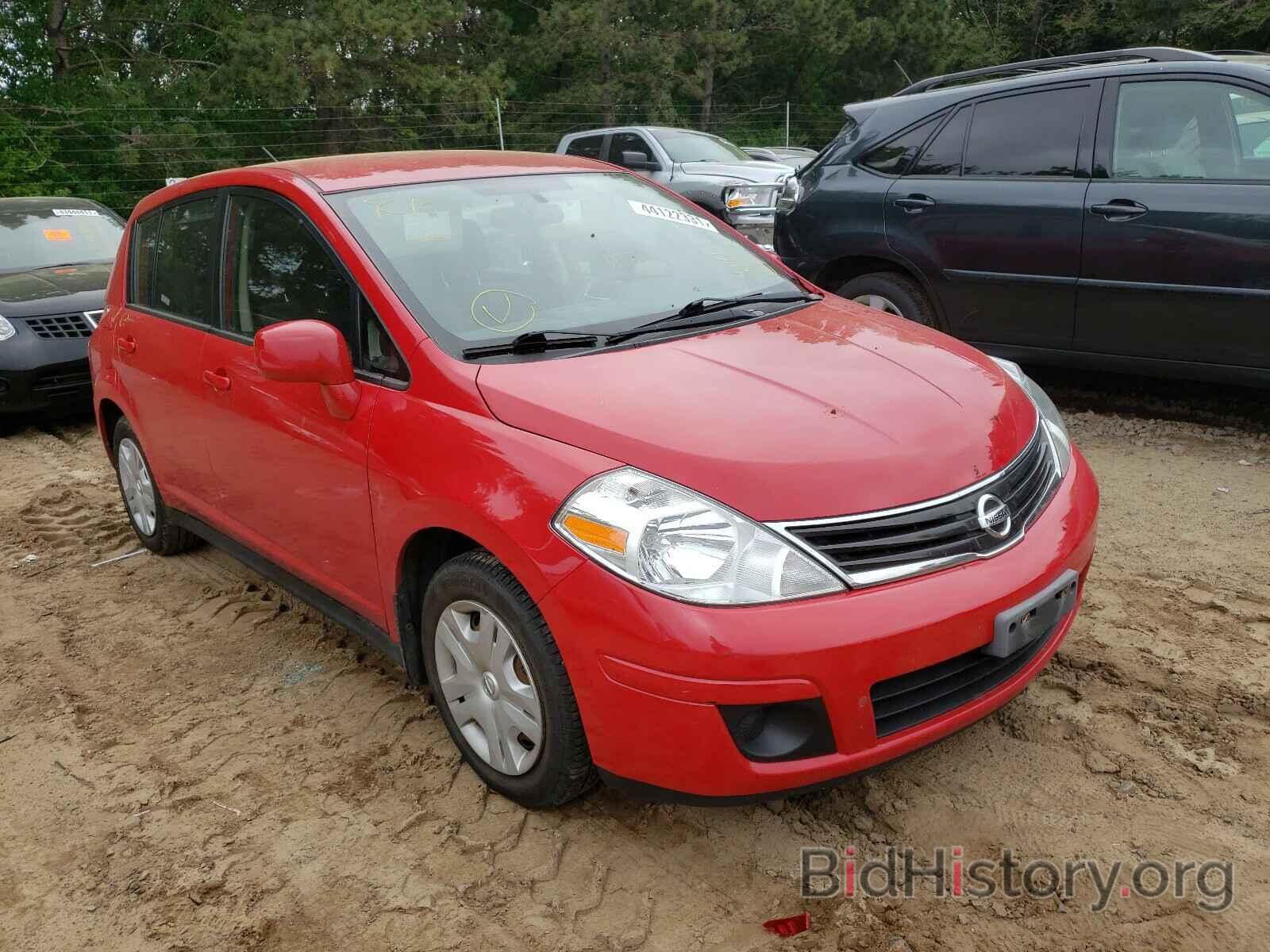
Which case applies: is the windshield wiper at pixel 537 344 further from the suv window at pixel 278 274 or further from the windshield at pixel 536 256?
the suv window at pixel 278 274

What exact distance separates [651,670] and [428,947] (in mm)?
793

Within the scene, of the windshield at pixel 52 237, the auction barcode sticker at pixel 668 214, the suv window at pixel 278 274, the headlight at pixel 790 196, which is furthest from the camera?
the windshield at pixel 52 237

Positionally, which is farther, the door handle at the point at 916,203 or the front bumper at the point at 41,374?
the front bumper at the point at 41,374

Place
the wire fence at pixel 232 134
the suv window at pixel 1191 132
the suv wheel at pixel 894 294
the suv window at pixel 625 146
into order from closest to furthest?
1. the suv window at pixel 1191 132
2. the suv wheel at pixel 894 294
3. the suv window at pixel 625 146
4. the wire fence at pixel 232 134

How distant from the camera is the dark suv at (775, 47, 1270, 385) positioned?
15.5ft

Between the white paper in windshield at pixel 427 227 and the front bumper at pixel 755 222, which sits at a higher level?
the white paper in windshield at pixel 427 227

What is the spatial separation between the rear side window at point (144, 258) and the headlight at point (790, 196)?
3.55m

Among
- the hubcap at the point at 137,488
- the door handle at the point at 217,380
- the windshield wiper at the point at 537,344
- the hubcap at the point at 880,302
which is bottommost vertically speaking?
the hubcap at the point at 137,488

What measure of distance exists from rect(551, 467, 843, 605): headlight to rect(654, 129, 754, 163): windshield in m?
10.2

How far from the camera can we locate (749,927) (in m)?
2.32

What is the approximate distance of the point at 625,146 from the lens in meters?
12.7

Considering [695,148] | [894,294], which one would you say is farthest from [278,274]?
[695,148]

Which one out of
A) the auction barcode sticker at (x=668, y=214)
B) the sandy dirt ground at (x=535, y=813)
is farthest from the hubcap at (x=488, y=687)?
the auction barcode sticker at (x=668, y=214)

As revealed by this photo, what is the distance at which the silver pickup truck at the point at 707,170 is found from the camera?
1077 cm
